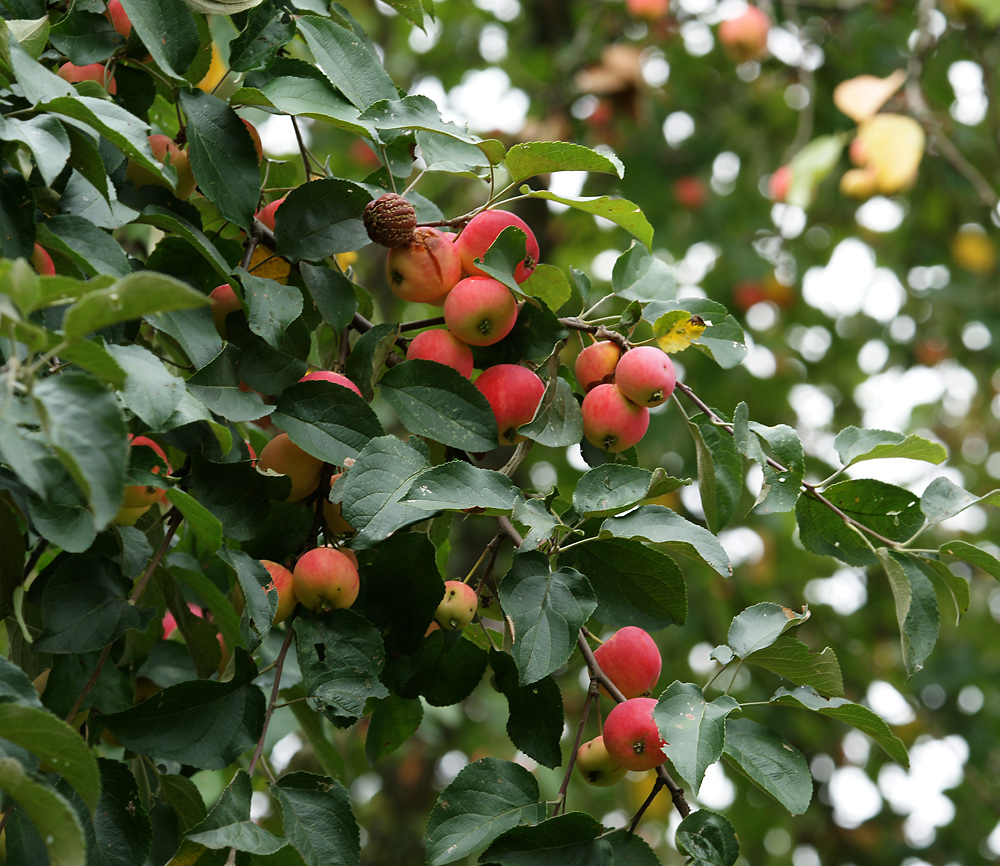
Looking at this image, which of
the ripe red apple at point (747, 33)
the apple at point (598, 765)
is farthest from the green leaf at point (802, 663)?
the ripe red apple at point (747, 33)

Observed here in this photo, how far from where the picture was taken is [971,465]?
10.4ft

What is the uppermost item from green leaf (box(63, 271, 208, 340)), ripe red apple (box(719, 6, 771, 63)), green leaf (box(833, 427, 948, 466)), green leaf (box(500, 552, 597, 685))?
green leaf (box(63, 271, 208, 340))

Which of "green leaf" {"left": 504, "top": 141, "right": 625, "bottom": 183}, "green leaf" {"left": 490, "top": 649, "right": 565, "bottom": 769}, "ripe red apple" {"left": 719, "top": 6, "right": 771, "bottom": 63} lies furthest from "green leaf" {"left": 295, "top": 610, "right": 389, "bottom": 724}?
"ripe red apple" {"left": 719, "top": 6, "right": 771, "bottom": 63}

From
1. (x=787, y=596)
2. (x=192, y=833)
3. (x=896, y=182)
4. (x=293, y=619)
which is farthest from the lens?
(x=787, y=596)

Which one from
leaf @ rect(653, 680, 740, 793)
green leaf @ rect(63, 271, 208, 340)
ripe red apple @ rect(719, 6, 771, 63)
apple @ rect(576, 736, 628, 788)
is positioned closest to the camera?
green leaf @ rect(63, 271, 208, 340)

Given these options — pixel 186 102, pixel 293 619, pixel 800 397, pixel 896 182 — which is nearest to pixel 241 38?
pixel 186 102

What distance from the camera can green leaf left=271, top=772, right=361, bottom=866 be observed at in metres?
0.57

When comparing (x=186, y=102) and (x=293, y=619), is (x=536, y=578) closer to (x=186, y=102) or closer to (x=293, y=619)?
(x=293, y=619)

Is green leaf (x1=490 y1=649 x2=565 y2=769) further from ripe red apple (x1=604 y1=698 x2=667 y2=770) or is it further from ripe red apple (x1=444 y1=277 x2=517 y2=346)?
ripe red apple (x1=444 y1=277 x2=517 y2=346)

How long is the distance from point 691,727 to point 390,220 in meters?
0.39

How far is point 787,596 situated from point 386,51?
2102 mm

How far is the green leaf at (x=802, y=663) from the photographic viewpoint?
608mm

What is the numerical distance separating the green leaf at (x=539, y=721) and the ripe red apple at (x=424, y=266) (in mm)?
287

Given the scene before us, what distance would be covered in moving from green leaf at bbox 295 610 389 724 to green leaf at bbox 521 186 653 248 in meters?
0.31
